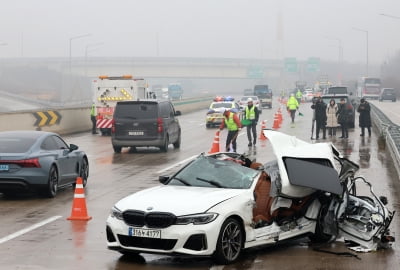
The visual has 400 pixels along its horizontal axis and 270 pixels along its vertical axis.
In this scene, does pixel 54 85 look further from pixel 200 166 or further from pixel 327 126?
pixel 200 166

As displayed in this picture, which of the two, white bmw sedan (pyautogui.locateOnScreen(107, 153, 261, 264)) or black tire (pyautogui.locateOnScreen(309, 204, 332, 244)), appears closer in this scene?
white bmw sedan (pyautogui.locateOnScreen(107, 153, 261, 264))

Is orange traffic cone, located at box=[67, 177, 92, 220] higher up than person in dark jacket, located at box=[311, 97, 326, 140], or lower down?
lower down

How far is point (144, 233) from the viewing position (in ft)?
31.0

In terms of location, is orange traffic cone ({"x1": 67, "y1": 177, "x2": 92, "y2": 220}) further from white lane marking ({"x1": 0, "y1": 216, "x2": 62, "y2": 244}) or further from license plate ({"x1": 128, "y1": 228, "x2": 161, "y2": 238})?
license plate ({"x1": 128, "y1": 228, "x2": 161, "y2": 238})

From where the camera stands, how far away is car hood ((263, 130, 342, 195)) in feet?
34.1

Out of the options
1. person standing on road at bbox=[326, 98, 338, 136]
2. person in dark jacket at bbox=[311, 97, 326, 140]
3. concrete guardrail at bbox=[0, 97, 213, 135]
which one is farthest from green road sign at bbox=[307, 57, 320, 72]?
person in dark jacket at bbox=[311, 97, 326, 140]

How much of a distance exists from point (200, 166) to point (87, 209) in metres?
4.00

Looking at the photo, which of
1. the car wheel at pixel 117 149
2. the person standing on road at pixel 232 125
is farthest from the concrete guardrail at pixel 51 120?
the person standing on road at pixel 232 125

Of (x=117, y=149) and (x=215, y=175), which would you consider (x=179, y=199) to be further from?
(x=117, y=149)

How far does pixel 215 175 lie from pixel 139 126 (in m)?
16.3

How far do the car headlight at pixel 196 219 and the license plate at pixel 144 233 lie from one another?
277mm

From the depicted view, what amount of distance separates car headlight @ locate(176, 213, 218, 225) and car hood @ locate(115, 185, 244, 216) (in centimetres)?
6

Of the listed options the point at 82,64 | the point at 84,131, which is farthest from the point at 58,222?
the point at 82,64

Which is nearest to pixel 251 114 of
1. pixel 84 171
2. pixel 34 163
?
pixel 84 171
